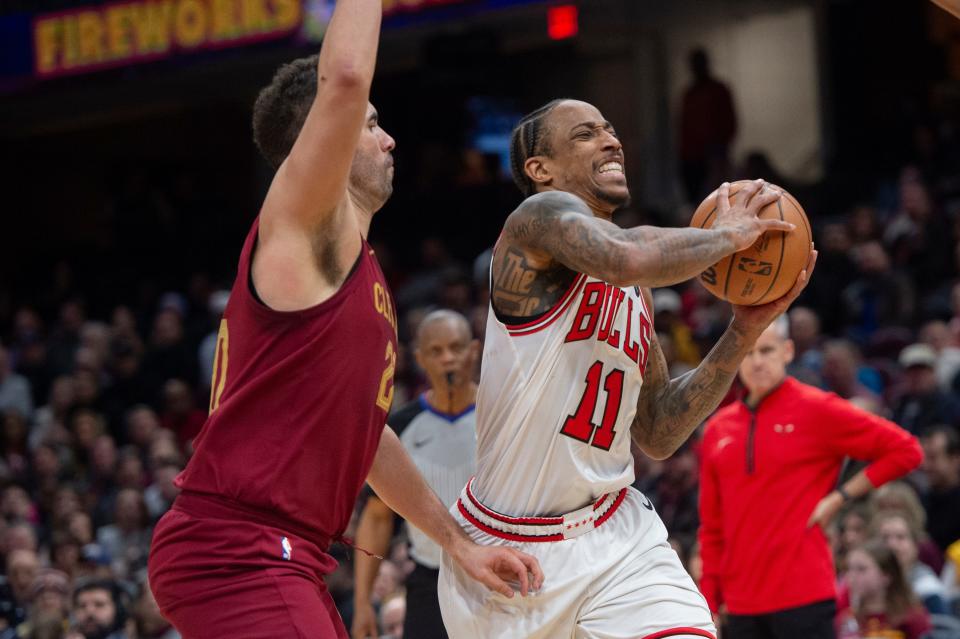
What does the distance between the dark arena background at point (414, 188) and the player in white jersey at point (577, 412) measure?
408 cm

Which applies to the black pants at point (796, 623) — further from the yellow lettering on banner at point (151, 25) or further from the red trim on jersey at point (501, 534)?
the yellow lettering on banner at point (151, 25)

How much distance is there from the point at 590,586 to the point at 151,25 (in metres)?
12.6

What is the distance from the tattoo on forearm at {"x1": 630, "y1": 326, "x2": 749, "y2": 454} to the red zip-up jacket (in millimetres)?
2098

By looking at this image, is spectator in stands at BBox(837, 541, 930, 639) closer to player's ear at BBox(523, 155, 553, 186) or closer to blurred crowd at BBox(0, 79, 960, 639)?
blurred crowd at BBox(0, 79, 960, 639)

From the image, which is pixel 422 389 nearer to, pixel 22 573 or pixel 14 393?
pixel 22 573

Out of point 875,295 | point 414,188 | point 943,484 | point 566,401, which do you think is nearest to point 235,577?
point 566,401

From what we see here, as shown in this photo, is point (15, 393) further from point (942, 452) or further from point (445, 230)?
point (942, 452)

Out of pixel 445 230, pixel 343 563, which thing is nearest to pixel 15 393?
pixel 445 230

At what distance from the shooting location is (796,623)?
6.08 metres

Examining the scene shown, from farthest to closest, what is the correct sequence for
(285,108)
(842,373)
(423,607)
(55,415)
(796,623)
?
(55,415), (842,373), (796,623), (423,607), (285,108)

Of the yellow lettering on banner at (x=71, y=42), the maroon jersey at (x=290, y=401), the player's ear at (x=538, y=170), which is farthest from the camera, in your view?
the yellow lettering on banner at (x=71, y=42)

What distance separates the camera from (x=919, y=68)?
15.5m

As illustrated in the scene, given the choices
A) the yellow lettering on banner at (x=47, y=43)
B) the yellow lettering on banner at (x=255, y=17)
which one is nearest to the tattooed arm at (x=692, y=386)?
the yellow lettering on banner at (x=255, y=17)

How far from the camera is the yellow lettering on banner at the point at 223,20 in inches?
576
